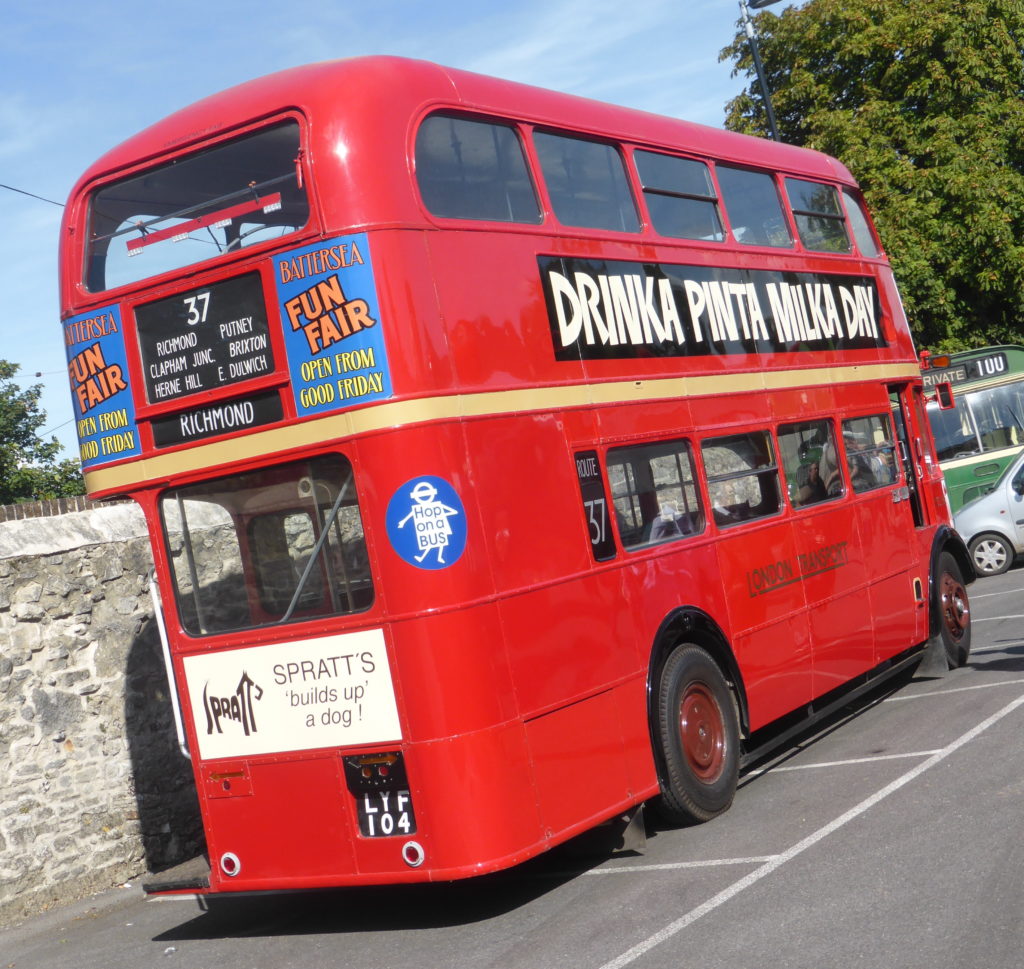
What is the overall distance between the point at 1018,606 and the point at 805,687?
7.12m

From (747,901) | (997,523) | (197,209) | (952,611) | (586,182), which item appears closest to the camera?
(747,901)

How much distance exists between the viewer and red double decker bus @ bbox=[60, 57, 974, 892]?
6.77 m

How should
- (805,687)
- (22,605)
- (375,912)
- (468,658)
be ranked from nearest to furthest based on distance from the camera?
(468,658)
(375,912)
(22,605)
(805,687)

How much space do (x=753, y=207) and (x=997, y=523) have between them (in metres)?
11.2

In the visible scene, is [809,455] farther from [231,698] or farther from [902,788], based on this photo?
[231,698]

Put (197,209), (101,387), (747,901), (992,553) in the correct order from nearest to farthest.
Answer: (747,901), (197,209), (101,387), (992,553)

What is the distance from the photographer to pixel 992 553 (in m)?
20.1

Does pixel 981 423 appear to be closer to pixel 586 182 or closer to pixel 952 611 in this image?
pixel 952 611

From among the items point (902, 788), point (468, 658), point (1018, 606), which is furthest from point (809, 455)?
point (1018, 606)

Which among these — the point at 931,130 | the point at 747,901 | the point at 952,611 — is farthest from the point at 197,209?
the point at 931,130

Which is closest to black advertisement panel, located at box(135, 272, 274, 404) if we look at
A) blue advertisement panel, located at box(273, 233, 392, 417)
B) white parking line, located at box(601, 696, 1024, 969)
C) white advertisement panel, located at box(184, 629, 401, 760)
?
blue advertisement panel, located at box(273, 233, 392, 417)

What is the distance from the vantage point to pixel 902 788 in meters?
8.19

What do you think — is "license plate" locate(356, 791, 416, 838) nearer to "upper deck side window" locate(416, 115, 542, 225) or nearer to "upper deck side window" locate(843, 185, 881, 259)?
"upper deck side window" locate(416, 115, 542, 225)

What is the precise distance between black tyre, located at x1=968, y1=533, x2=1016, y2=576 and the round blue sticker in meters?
15.0
